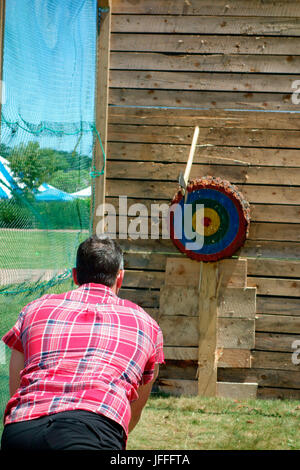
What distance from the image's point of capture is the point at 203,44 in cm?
571

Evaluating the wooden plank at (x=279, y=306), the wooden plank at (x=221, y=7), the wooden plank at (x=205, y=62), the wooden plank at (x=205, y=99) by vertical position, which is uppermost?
the wooden plank at (x=221, y=7)

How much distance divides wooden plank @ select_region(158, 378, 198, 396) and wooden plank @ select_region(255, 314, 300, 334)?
0.83 m

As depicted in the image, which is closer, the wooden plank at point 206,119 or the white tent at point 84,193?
the white tent at point 84,193

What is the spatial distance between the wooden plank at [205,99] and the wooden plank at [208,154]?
0.37 feet

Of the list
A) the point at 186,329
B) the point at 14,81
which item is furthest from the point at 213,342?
the point at 14,81

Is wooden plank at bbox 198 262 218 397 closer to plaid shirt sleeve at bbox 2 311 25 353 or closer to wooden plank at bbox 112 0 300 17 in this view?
wooden plank at bbox 112 0 300 17

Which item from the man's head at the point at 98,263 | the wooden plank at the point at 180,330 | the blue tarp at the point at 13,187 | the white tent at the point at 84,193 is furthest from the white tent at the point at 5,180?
the wooden plank at the point at 180,330

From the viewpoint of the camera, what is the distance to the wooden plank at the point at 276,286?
563cm

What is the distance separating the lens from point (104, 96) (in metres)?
5.73

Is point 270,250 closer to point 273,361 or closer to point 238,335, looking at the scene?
point 238,335

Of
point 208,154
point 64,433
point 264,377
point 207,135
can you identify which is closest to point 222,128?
point 207,135

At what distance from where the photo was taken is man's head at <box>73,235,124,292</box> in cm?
226

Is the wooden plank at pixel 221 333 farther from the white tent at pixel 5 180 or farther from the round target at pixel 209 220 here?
the white tent at pixel 5 180
